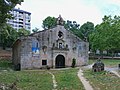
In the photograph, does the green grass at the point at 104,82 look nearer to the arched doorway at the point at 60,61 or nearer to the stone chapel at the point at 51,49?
the stone chapel at the point at 51,49

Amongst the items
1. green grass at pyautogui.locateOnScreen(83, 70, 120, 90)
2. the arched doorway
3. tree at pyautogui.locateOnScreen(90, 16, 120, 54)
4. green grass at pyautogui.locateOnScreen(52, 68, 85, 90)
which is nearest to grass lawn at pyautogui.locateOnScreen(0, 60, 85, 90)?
green grass at pyautogui.locateOnScreen(52, 68, 85, 90)

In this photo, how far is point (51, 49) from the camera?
48125mm

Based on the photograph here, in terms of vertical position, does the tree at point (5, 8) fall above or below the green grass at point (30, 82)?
above

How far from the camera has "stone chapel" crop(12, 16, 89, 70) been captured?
45.8 m

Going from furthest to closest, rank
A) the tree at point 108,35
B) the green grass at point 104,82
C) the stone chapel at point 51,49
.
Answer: the tree at point 108,35
the stone chapel at point 51,49
the green grass at point 104,82

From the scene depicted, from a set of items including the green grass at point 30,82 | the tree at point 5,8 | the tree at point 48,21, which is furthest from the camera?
the tree at point 48,21

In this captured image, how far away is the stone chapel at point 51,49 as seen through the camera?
4575cm

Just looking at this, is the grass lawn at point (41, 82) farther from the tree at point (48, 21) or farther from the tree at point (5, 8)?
the tree at point (48, 21)

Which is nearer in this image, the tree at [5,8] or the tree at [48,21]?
the tree at [5,8]

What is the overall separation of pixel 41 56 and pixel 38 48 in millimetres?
1481

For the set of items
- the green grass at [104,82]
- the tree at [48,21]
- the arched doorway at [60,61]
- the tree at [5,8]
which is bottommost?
the green grass at [104,82]

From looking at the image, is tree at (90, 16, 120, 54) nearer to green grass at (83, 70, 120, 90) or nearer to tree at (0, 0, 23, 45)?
green grass at (83, 70, 120, 90)

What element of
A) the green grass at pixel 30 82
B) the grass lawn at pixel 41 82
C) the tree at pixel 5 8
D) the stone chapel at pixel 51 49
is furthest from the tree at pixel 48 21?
the tree at pixel 5 8

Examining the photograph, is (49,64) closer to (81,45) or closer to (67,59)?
(67,59)
